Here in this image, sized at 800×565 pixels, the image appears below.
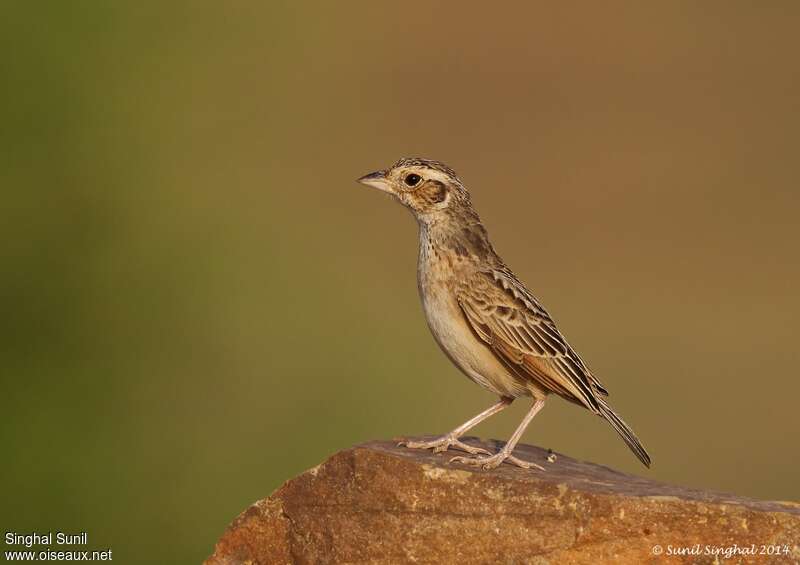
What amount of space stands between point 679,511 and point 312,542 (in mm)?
2361

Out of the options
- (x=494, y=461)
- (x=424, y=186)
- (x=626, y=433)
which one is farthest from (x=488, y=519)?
(x=424, y=186)

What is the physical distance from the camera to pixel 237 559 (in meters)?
8.74

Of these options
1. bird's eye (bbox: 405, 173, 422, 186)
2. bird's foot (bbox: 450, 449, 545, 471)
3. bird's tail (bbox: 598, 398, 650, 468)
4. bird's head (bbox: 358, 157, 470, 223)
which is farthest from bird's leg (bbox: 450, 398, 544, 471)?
bird's eye (bbox: 405, 173, 422, 186)

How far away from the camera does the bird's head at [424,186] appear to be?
9.98m

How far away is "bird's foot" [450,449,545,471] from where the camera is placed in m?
8.76

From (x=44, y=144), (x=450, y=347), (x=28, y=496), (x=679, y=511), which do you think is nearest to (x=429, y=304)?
(x=450, y=347)

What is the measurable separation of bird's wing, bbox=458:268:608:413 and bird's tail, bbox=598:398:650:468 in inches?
2.5

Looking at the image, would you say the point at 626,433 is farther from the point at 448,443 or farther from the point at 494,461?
the point at 448,443

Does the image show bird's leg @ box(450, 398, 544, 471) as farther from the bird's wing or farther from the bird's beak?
the bird's beak

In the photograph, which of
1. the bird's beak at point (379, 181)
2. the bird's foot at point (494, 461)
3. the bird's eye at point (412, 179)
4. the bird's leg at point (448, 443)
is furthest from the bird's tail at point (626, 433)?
the bird's beak at point (379, 181)

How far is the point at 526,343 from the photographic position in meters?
9.45

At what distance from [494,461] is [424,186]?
7.62ft

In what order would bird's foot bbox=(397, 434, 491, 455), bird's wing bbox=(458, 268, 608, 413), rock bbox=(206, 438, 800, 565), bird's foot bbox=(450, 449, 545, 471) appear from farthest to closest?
bird's wing bbox=(458, 268, 608, 413), bird's foot bbox=(397, 434, 491, 455), bird's foot bbox=(450, 449, 545, 471), rock bbox=(206, 438, 800, 565)

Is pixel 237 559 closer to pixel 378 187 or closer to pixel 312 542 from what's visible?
pixel 312 542
